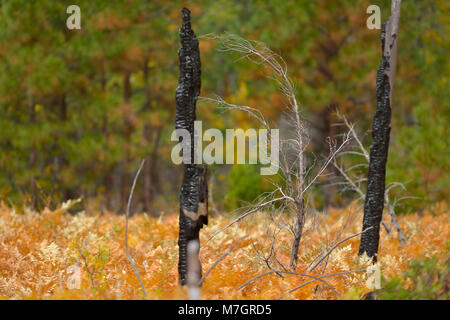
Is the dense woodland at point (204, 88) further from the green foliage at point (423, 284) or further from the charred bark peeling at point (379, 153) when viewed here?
the green foliage at point (423, 284)

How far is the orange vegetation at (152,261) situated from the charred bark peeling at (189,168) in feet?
1.52

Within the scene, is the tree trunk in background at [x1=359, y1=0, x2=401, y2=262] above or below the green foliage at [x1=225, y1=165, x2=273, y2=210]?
above

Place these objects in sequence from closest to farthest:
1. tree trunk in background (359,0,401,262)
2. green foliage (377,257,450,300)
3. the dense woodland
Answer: green foliage (377,257,450,300) → tree trunk in background (359,0,401,262) → the dense woodland

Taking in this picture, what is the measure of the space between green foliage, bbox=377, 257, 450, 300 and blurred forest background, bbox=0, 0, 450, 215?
A: 7.40 metres

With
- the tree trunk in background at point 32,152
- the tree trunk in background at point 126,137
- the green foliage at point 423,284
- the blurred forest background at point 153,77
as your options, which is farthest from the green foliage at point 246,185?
the green foliage at point 423,284

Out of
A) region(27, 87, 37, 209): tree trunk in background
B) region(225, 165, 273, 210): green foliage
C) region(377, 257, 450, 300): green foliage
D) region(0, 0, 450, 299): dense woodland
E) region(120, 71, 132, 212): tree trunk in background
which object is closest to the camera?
region(377, 257, 450, 300): green foliage

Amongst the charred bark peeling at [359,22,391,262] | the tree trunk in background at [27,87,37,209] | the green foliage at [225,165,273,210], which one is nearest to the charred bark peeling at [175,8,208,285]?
the charred bark peeling at [359,22,391,262]

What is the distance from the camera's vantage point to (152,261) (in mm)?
5691

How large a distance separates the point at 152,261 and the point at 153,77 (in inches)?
411

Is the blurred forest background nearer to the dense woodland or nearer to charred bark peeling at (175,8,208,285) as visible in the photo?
the dense woodland

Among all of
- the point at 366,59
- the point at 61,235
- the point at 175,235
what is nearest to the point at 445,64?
the point at 366,59

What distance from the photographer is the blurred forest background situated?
12094mm

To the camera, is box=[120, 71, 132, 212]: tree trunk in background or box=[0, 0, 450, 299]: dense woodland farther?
box=[120, 71, 132, 212]: tree trunk in background

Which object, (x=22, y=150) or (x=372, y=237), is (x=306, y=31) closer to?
(x=22, y=150)
